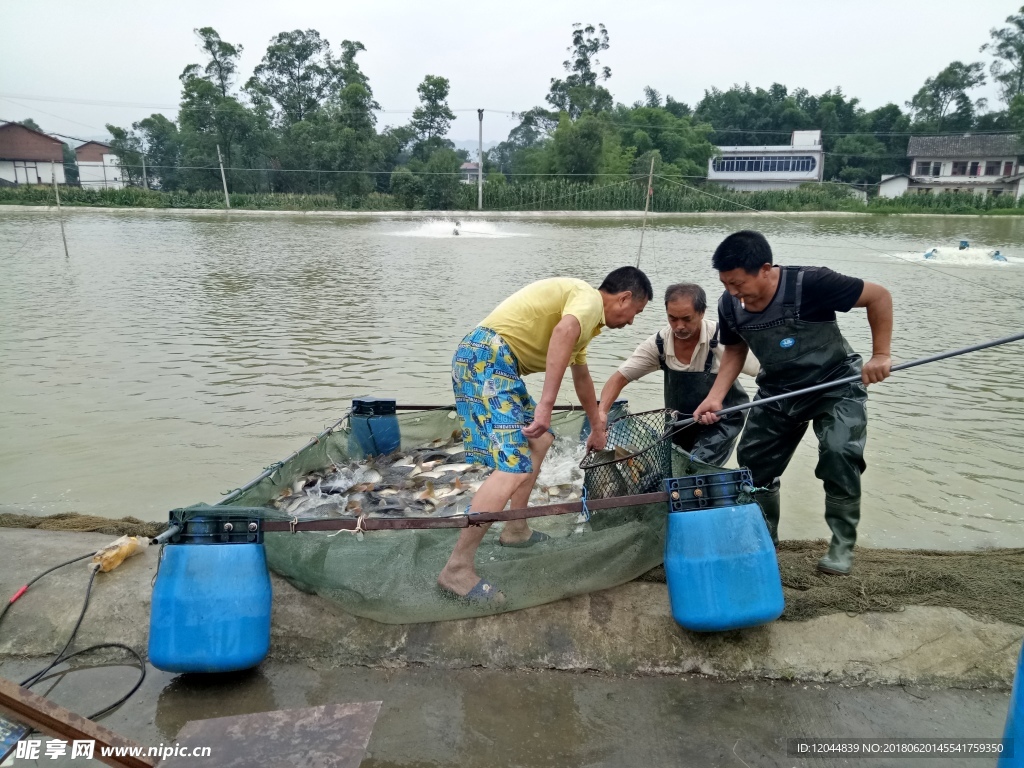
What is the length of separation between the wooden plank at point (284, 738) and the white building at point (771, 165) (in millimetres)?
76599

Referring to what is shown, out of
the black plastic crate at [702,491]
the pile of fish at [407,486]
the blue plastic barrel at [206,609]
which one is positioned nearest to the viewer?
the blue plastic barrel at [206,609]

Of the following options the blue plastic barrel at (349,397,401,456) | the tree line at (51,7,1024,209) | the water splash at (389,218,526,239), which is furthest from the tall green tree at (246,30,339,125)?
the blue plastic barrel at (349,397,401,456)

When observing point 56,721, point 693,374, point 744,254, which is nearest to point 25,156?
point 693,374

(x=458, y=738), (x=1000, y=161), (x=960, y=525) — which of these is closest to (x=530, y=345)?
(x=458, y=738)

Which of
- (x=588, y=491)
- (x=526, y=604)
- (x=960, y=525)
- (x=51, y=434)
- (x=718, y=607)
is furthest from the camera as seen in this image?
(x=51, y=434)

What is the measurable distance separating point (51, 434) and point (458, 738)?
6750 mm

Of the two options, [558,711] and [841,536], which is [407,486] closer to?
[558,711]

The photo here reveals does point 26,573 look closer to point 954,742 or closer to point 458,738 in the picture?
point 458,738

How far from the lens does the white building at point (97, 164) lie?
73.6 m

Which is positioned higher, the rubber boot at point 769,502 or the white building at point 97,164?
the white building at point 97,164

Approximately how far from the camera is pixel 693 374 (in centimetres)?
469

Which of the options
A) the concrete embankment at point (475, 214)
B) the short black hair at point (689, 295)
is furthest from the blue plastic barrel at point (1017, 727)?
the concrete embankment at point (475, 214)

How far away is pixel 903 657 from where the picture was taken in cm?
328

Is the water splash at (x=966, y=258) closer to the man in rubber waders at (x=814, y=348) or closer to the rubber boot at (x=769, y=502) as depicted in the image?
the rubber boot at (x=769, y=502)
